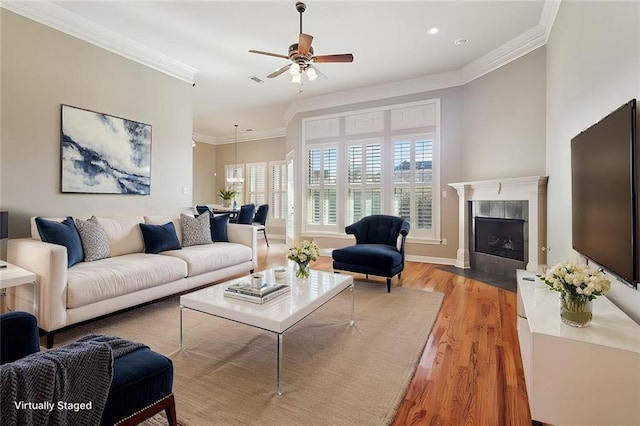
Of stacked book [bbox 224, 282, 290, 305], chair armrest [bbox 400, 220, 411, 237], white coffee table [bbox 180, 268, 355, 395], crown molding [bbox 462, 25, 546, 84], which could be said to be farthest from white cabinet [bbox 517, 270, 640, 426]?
crown molding [bbox 462, 25, 546, 84]

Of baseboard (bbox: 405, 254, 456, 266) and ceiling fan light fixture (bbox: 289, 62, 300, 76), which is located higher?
ceiling fan light fixture (bbox: 289, 62, 300, 76)

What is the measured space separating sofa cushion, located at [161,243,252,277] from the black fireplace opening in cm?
346

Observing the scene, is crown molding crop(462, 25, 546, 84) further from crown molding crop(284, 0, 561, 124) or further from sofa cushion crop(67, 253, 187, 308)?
sofa cushion crop(67, 253, 187, 308)

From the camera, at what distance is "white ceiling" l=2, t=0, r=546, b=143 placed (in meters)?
3.27

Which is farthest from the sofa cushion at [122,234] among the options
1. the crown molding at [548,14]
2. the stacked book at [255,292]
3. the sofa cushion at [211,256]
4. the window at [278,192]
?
the window at [278,192]

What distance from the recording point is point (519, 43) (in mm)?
4016

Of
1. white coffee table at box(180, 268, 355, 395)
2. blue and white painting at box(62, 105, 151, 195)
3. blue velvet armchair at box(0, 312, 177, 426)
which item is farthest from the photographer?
blue and white painting at box(62, 105, 151, 195)

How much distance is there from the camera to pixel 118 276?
263 centimetres

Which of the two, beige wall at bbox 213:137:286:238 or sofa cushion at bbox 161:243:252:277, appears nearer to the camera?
sofa cushion at bbox 161:243:252:277

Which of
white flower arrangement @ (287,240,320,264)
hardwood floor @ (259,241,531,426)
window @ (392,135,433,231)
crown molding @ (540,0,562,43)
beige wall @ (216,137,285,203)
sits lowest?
hardwood floor @ (259,241,531,426)

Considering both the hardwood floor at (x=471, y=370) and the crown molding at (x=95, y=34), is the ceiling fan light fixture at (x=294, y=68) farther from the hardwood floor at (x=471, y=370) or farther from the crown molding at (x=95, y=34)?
the hardwood floor at (x=471, y=370)

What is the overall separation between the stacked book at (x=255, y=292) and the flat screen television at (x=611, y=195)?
1984 mm

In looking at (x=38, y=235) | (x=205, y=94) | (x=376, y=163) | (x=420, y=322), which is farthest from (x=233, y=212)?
(x=420, y=322)

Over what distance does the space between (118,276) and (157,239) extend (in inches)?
35.2
